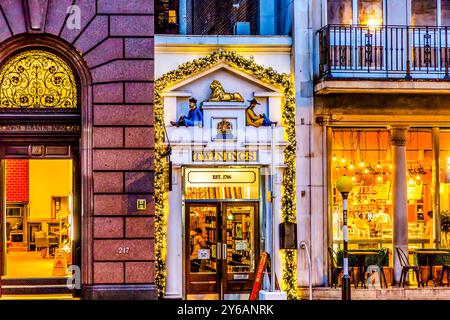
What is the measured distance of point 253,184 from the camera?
81.7 feet

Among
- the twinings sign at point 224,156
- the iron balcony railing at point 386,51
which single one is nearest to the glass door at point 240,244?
the twinings sign at point 224,156

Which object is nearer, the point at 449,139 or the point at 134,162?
the point at 134,162

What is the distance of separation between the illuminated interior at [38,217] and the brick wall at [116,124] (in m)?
0.75

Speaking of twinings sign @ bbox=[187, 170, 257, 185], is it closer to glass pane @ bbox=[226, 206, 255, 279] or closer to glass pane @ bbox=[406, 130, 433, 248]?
glass pane @ bbox=[226, 206, 255, 279]

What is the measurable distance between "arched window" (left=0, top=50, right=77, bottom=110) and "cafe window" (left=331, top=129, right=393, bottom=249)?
6.61m

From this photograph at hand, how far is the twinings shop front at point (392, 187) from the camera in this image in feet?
82.1

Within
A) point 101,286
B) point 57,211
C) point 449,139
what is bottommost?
point 101,286

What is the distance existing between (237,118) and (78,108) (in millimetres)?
3817

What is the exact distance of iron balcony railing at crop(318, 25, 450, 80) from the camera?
2475cm

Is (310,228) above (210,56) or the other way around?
the other way around

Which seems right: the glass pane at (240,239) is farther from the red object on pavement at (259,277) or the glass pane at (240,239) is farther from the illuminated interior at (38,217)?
the illuminated interior at (38,217)

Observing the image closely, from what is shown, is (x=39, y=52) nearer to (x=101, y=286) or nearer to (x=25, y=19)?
(x=25, y=19)

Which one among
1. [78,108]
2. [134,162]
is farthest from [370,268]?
[78,108]

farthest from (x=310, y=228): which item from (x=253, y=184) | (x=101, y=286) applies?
(x=101, y=286)
